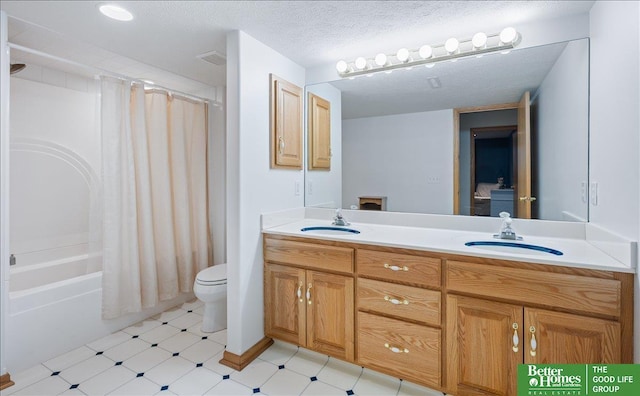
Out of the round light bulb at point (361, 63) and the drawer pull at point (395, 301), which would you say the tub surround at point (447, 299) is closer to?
the drawer pull at point (395, 301)

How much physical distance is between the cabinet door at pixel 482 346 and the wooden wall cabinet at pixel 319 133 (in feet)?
4.63

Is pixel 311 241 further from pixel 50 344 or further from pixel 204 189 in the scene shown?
pixel 50 344

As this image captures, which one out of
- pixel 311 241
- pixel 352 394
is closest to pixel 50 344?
pixel 311 241

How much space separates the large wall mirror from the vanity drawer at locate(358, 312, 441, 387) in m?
0.85

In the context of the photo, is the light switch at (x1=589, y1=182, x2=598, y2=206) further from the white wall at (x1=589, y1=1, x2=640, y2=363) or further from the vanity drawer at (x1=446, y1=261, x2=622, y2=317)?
the vanity drawer at (x1=446, y1=261, x2=622, y2=317)

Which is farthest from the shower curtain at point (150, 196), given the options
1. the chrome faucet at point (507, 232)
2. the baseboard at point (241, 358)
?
the chrome faucet at point (507, 232)

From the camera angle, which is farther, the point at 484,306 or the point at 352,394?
the point at 352,394

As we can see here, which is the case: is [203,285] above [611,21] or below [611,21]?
below

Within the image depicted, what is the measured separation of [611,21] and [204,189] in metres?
3.03

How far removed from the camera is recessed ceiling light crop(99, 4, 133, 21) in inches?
64.1

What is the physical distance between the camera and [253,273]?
206 centimetres

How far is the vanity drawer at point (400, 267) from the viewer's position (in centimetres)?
156

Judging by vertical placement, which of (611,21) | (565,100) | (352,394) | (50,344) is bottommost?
(352,394)

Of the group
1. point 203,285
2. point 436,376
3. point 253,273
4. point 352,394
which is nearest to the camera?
point 436,376
